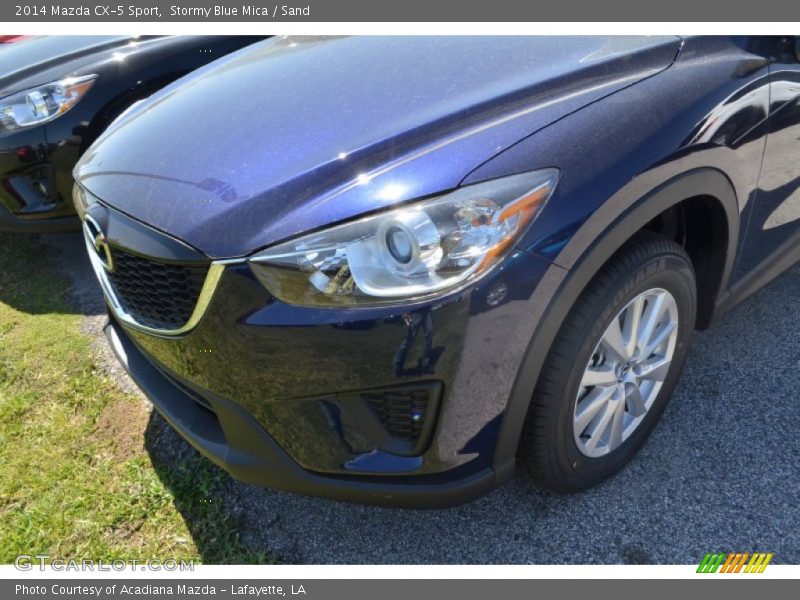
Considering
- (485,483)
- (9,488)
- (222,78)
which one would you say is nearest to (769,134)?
(485,483)

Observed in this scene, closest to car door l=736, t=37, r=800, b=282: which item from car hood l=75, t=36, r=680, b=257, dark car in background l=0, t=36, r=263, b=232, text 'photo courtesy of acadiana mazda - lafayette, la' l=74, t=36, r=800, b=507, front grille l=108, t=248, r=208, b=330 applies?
text 'photo courtesy of acadiana mazda - lafayette, la' l=74, t=36, r=800, b=507

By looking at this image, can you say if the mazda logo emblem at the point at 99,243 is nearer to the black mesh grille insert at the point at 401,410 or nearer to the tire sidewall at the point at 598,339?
the black mesh grille insert at the point at 401,410

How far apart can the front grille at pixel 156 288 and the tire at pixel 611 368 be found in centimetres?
95

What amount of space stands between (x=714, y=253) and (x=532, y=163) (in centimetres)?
98

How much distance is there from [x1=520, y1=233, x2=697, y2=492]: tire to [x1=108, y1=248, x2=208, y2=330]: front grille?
0.95 m

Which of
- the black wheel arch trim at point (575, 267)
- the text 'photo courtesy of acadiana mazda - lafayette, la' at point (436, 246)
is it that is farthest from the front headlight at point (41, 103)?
the black wheel arch trim at point (575, 267)

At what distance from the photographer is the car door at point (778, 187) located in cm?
198

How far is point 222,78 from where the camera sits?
235cm

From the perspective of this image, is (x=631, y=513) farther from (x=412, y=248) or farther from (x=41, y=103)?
(x=41, y=103)

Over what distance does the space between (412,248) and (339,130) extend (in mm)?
493

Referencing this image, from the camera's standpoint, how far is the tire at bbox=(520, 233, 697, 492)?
5.55 ft

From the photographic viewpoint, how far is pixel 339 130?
5.67 feet

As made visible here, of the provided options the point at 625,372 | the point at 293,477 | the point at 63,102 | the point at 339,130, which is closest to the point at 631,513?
the point at 625,372

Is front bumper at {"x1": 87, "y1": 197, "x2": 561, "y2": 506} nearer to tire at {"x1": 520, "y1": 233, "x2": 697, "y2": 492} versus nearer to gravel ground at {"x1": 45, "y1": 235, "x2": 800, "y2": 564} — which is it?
tire at {"x1": 520, "y1": 233, "x2": 697, "y2": 492}
